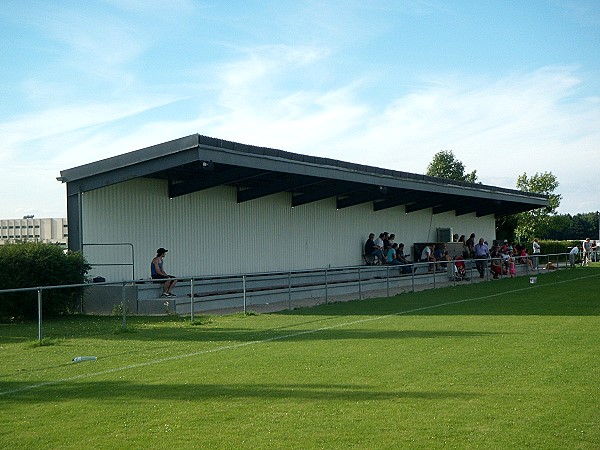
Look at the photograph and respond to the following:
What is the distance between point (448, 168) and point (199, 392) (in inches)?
2676

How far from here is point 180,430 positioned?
6441 mm

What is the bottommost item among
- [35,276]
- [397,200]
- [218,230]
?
[35,276]

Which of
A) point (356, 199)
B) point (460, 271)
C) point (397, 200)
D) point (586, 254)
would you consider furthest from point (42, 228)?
point (586, 254)

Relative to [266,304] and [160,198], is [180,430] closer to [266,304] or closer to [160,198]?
[266,304]

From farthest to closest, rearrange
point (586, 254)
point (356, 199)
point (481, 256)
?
1. point (586, 254)
2. point (481, 256)
3. point (356, 199)

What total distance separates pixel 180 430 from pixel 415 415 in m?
2.03

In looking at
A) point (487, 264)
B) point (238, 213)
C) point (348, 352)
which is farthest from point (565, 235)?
point (348, 352)

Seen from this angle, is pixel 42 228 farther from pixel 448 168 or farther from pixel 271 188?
pixel 448 168

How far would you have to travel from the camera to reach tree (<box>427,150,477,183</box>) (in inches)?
2894

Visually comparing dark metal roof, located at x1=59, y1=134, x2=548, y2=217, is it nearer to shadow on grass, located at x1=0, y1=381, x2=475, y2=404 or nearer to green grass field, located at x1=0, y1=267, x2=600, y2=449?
green grass field, located at x1=0, y1=267, x2=600, y2=449

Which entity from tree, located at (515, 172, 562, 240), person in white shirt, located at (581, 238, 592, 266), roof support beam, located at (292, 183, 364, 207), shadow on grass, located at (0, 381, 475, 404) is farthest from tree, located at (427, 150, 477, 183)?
shadow on grass, located at (0, 381, 475, 404)

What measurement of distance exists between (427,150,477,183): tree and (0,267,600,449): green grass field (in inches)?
2320

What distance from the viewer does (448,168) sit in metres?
73.9

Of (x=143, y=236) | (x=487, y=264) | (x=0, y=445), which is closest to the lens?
(x=0, y=445)
